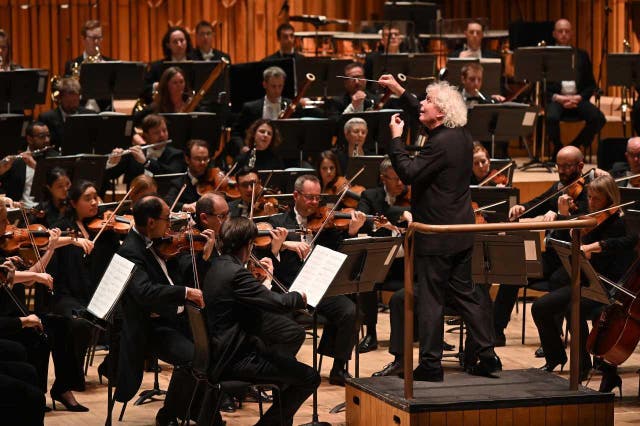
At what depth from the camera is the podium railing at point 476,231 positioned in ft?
16.6

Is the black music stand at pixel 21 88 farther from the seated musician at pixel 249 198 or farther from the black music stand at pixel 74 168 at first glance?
the seated musician at pixel 249 198

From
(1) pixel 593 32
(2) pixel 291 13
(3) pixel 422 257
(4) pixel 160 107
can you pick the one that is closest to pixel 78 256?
(3) pixel 422 257

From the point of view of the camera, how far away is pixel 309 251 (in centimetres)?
698

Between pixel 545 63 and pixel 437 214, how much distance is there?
201 inches

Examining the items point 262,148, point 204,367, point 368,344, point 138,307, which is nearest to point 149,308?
point 138,307

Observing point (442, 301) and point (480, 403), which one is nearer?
point (480, 403)

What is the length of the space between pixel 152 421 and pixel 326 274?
4.07 ft

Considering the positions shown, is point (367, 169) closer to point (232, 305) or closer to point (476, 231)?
point (232, 305)

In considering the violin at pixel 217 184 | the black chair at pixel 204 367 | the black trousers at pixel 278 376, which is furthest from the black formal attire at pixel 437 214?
the violin at pixel 217 184

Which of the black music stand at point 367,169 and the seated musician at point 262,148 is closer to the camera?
the black music stand at point 367,169

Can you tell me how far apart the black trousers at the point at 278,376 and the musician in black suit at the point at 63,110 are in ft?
13.6

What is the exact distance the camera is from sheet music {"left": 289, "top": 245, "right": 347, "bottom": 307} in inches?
224

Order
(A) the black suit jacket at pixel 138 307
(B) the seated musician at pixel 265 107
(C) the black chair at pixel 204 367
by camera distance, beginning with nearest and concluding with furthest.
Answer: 1. (C) the black chair at pixel 204 367
2. (A) the black suit jacket at pixel 138 307
3. (B) the seated musician at pixel 265 107

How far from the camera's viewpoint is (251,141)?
349 inches
